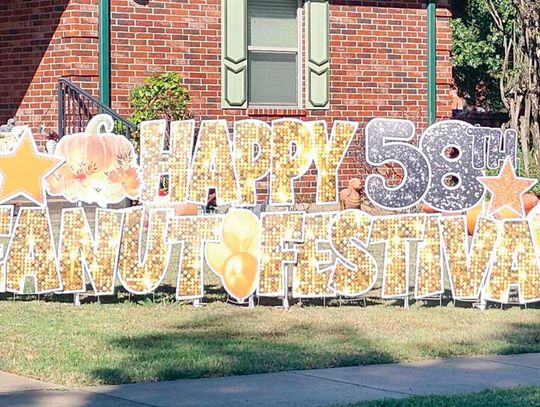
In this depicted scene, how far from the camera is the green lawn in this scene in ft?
27.2

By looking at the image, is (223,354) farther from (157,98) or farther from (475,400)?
(157,98)

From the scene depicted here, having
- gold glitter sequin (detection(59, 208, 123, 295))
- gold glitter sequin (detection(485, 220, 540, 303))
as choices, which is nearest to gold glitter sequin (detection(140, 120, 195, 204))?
gold glitter sequin (detection(59, 208, 123, 295))

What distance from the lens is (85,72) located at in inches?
655

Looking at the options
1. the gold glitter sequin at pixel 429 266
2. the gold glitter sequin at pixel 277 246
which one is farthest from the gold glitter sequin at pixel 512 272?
the gold glitter sequin at pixel 277 246

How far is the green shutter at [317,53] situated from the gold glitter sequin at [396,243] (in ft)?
23.4

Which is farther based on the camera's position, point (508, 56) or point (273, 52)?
point (508, 56)

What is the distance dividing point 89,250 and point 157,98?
571 centimetres

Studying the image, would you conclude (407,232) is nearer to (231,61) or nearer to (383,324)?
(383,324)

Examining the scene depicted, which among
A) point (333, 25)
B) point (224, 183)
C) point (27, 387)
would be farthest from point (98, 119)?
point (333, 25)

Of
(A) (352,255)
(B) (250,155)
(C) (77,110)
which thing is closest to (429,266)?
(A) (352,255)

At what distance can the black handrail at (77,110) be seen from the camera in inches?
621

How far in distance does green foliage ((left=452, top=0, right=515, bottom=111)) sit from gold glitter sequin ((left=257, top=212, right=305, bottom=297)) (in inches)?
469

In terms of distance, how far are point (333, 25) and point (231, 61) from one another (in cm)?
187

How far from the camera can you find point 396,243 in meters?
11.3
